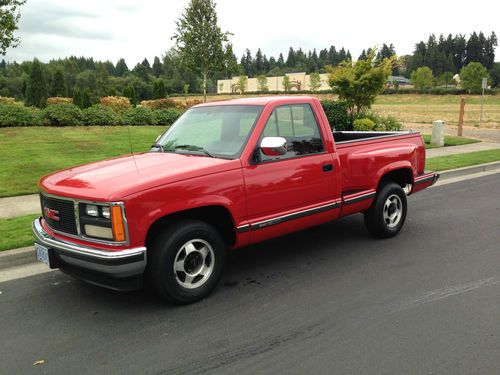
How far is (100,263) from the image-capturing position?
3703 millimetres

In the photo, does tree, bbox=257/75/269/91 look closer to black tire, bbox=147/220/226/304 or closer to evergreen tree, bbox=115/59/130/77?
evergreen tree, bbox=115/59/130/77

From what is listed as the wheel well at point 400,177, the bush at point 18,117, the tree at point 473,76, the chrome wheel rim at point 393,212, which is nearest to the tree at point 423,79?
the tree at point 473,76

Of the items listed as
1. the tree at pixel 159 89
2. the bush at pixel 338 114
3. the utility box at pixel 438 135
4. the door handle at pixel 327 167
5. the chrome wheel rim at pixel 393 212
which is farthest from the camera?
the tree at pixel 159 89

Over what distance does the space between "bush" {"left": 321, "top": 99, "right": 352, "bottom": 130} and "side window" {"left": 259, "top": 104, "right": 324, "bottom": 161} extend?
484 inches

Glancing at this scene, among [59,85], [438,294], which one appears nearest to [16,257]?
[438,294]

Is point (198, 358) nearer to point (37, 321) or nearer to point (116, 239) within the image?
point (116, 239)

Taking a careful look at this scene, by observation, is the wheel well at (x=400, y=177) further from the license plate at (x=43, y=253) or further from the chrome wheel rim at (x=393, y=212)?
the license plate at (x=43, y=253)

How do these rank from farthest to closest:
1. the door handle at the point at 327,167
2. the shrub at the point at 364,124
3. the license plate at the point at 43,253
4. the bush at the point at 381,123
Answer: the bush at the point at 381,123, the shrub at the point at 364,124, the door handle at the point at 327,167, the license plate at the point at 43,253

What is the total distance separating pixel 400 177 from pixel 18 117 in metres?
13.8

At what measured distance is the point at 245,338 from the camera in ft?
11.7

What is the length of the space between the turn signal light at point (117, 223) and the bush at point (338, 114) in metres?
14.3

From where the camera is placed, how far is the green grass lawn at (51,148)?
9.75 metres

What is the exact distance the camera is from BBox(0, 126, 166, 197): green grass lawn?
9.75 metres

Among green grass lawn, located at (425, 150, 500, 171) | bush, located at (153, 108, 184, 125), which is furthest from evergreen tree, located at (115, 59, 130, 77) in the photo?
green grass lawn, located at (425, 150, 500, 171)
